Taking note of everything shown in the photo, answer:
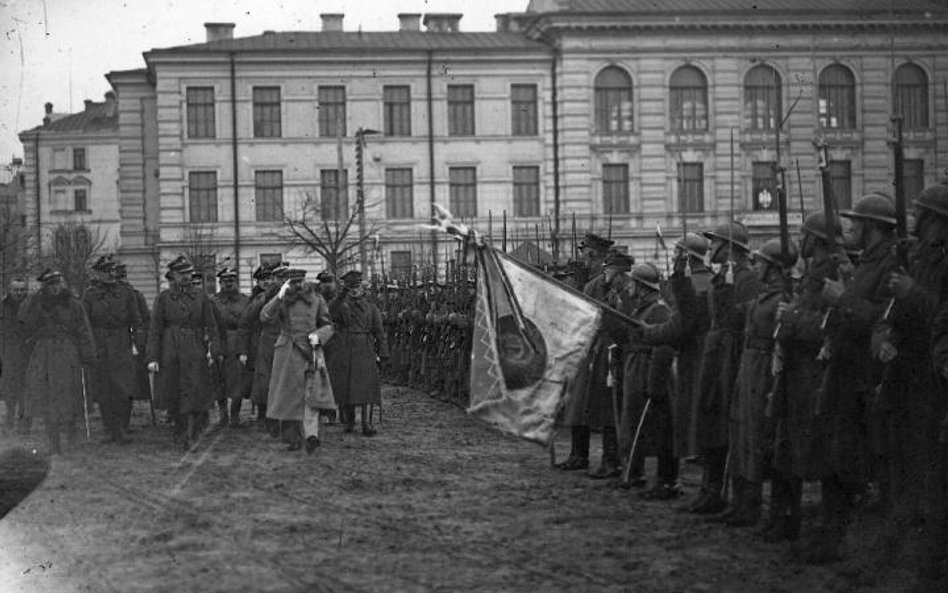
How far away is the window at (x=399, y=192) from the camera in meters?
43.9

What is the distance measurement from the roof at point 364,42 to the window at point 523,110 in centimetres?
149

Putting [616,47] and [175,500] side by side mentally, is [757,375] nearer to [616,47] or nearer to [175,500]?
[175,500]

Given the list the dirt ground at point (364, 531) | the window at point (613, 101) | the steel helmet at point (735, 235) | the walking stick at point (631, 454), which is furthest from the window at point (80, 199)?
the steel helmet at point (735, 235)

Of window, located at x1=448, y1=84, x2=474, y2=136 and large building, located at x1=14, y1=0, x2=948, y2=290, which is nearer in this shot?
large building, located at x1=14, y1=0, x2=948, y2=290

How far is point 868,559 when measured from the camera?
7715mm

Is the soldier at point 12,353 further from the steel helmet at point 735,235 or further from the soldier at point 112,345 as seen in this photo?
the steel helmet at point 735,235

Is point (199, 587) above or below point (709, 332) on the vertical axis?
below

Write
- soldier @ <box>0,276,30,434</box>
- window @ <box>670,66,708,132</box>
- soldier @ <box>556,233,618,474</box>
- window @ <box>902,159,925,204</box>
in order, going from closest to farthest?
soldier @ <box>556,233,618,474</box>, soldier @ <box>0,276,30,434</box>, window @ <box>902,159,925,204</box>, window @ <box>670,66,708,132</box>

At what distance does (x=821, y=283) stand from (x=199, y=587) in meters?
4.22

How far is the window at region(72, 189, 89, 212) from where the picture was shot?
81562 mm

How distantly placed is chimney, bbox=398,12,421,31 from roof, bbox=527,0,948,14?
6235 mm

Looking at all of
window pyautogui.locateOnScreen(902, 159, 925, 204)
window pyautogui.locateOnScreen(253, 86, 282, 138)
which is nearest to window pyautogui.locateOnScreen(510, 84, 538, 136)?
window pyautogui.locateOnScreen(253, 86, 282, 138)

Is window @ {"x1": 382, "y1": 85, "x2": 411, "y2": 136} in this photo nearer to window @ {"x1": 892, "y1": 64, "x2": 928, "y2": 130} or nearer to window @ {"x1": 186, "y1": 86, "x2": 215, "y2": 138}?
window @ {"x1": 186, "y1": 86, "x2": 215, "y2": 138}

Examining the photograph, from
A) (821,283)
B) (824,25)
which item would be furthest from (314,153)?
(821,283)
